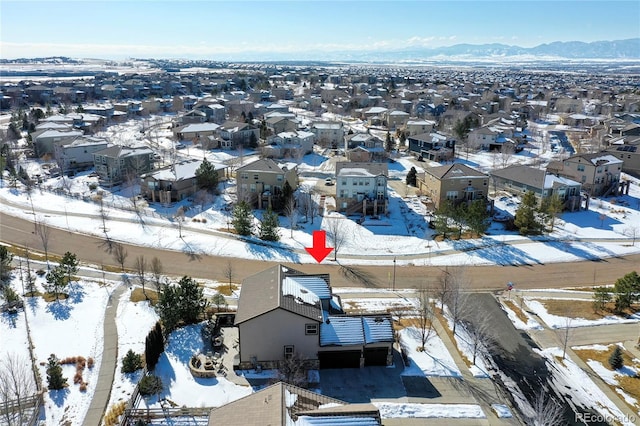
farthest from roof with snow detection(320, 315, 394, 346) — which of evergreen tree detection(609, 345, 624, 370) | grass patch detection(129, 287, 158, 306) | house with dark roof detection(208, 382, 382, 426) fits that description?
grass patch detection(129, 287, 158, 306)

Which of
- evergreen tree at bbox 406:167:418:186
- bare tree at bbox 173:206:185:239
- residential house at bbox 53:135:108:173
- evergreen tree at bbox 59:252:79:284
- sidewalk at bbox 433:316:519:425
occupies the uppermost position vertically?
residential house at bbox 53:135:108:173

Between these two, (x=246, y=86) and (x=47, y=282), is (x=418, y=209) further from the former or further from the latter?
(x=246, y=86)

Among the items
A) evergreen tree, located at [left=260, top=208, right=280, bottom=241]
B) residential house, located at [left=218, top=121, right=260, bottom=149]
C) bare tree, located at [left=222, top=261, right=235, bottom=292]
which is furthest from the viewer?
residential house, located at [left=218, top=121, right=260, bottom=149]

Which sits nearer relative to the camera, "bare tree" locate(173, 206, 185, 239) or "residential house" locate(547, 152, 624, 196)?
"bare tree" locate(173, 206, 185, 239)

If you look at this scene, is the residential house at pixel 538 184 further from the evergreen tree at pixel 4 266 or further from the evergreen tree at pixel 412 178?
the evergreen tree at pixel 4 266

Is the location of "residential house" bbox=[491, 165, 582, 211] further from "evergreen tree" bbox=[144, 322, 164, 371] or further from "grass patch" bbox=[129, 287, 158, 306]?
"evergreen tree" bbox=[144, 322, 164, 371]

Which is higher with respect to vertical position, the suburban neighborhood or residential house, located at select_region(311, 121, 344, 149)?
residential house, located at select_region(311, 121, 344, 149)
